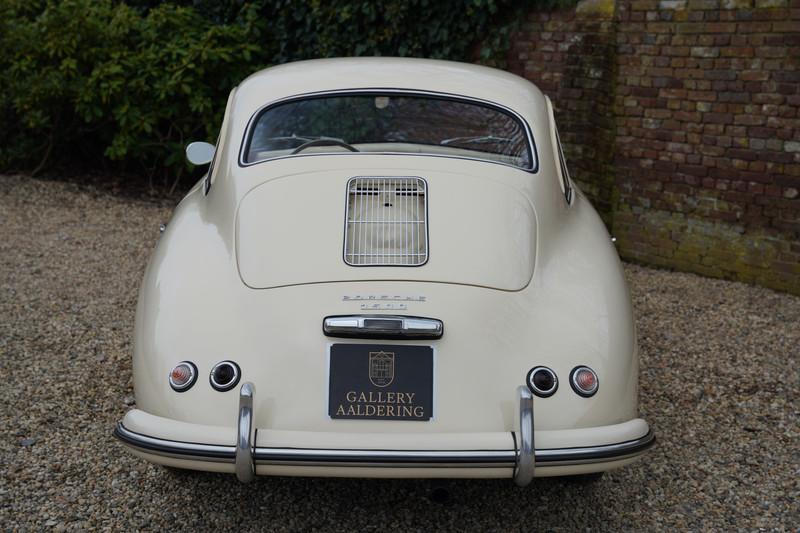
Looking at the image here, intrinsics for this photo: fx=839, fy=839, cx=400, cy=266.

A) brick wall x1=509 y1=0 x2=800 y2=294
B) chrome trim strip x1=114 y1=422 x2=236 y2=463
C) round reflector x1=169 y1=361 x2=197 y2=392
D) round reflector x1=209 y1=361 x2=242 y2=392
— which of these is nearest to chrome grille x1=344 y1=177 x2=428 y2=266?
round reflector x1=209 y1=361 x2=242 y2=392

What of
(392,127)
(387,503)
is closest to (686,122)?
(392,127)

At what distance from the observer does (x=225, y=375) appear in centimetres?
281

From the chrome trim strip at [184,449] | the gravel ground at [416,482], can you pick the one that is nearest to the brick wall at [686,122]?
the gravel ground at [416,482]

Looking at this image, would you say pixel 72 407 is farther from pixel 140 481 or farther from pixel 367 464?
pixel 367 464

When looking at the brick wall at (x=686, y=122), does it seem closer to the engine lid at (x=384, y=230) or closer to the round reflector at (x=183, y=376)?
the engine lid at (x=384, y=230)

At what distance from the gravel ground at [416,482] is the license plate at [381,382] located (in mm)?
628

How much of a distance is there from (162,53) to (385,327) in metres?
6.49

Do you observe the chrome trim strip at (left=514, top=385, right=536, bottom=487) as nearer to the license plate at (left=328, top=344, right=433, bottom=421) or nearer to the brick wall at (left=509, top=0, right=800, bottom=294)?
the license plate at (left=328, top=344, right=433, bottom=421)

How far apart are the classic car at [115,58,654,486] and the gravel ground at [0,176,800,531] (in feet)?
1.92

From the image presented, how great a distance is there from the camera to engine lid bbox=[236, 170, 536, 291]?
119 inches

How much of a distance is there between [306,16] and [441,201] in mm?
5893

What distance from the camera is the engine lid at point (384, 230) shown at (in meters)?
3.03

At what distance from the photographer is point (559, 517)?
10.7 ft

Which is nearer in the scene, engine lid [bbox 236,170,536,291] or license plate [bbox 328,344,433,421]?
license plate [bbox 328,344,433,421]
